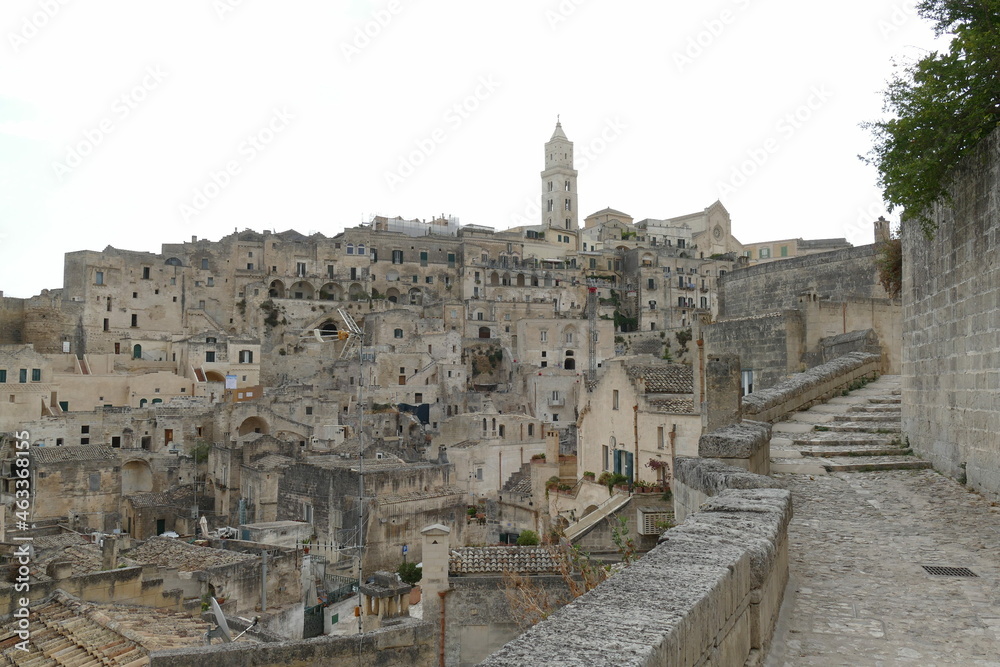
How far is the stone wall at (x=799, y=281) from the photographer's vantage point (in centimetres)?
2023

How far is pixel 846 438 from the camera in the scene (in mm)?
11195

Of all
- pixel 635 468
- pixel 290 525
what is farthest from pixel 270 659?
pixel 290 525

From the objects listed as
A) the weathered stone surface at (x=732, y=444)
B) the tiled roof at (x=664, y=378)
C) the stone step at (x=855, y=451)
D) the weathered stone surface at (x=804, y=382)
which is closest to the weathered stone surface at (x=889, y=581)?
the weathered stone surface at (x=732, y=444)

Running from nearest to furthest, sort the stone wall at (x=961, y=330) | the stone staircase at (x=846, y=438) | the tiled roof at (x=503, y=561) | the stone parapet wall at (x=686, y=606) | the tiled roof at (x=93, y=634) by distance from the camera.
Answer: the stone parapet wall at (x=686, y=606), the stone wall at (x=961, y=330), the tiled roof at (x=93, y=634), the stone staircase at (x=846, y=438), the tiled roof at (x=503, y=561)

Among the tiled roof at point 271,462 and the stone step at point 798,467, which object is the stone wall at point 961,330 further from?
the tiled roof at point 271,462

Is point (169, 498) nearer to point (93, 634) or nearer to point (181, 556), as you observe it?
point (181, 556)

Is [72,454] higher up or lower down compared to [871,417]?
lower down

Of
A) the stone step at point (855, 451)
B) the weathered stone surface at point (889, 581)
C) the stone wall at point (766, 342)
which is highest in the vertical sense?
the stone wall at point (766, 342)

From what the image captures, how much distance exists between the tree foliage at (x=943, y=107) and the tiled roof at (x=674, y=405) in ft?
39.6

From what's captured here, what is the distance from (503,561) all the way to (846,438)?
7.84 m

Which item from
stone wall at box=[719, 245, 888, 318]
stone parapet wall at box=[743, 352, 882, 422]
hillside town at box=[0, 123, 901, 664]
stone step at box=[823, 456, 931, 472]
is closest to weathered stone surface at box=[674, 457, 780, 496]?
hillside town at box=[0, 123, 901, 664]

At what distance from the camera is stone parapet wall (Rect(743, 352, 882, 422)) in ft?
39.3

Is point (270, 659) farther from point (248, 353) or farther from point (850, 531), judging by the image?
point (248, 353)

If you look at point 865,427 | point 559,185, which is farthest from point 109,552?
point 559,185
